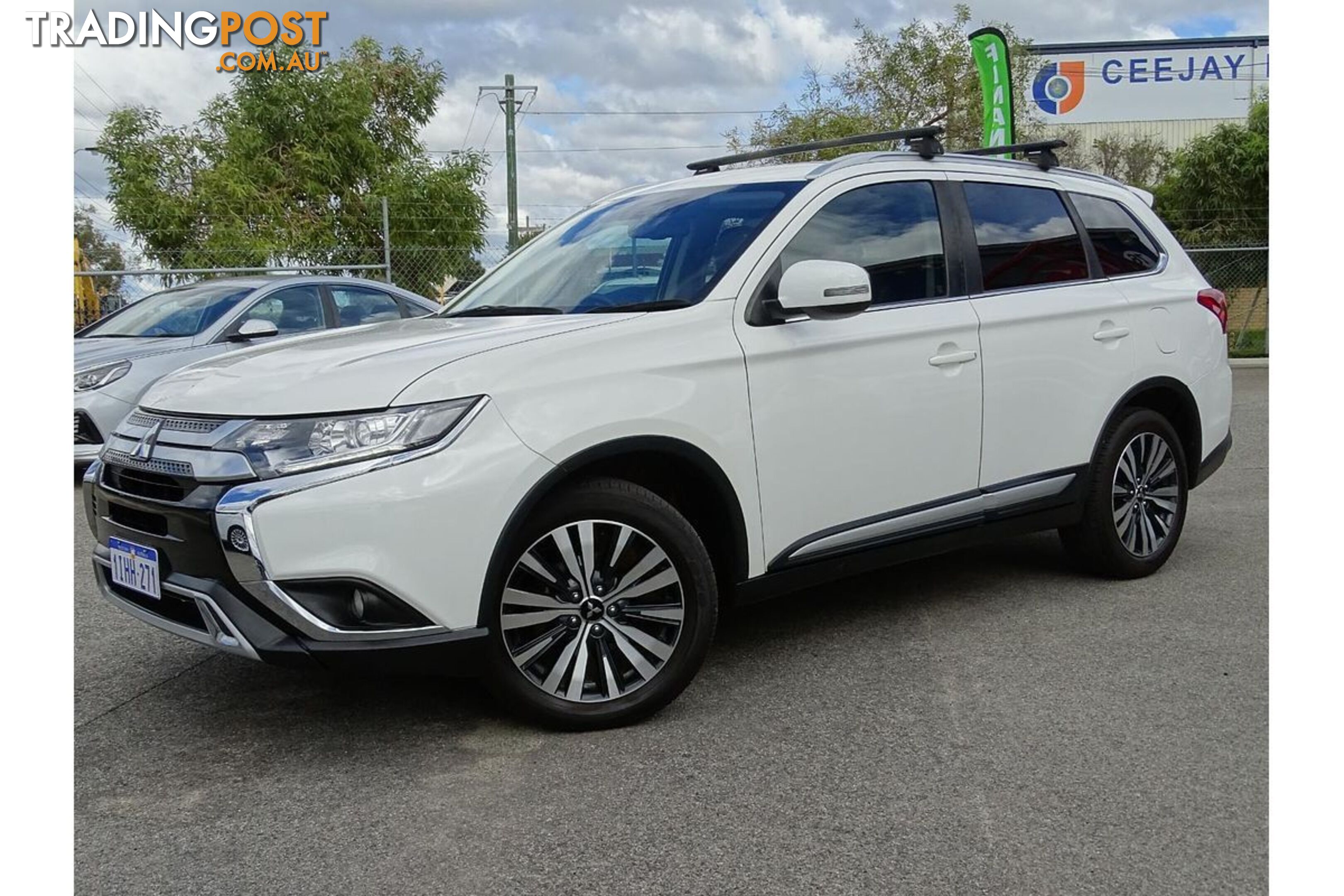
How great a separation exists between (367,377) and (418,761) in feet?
3.77

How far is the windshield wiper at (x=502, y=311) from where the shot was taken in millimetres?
4418

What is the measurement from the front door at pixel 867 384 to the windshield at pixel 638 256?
184 millimetres

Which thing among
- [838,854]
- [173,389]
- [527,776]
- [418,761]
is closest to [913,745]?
[838,854]

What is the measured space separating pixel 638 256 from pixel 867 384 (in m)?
0.97

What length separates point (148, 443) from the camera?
12.1 ft

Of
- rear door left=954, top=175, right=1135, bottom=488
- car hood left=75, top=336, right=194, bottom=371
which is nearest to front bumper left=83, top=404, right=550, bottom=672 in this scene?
rear door left=954, top=175, right=1135, bottom=488

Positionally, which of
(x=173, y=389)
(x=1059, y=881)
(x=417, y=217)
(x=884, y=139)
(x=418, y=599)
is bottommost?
(x=1059, y=881)

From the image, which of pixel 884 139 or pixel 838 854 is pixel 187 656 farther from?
pixel 884 139

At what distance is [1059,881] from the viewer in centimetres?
285

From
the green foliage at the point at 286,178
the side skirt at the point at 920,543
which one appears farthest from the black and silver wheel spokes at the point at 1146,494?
the green foliage at the point at 286,178

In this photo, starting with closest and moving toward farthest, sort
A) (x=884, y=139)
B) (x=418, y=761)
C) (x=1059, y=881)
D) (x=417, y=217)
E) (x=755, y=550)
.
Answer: (x=1059, y=881) < (x=418, y=761) < (x=755, y=550) < (x=884, y=139) < (x=417, y=217)

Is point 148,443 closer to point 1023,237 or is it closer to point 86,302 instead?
point 1023,237

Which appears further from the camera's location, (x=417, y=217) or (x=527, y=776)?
(x=417, y=217)

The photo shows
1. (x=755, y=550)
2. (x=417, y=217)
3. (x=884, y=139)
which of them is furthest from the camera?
(x=417, y=217)
